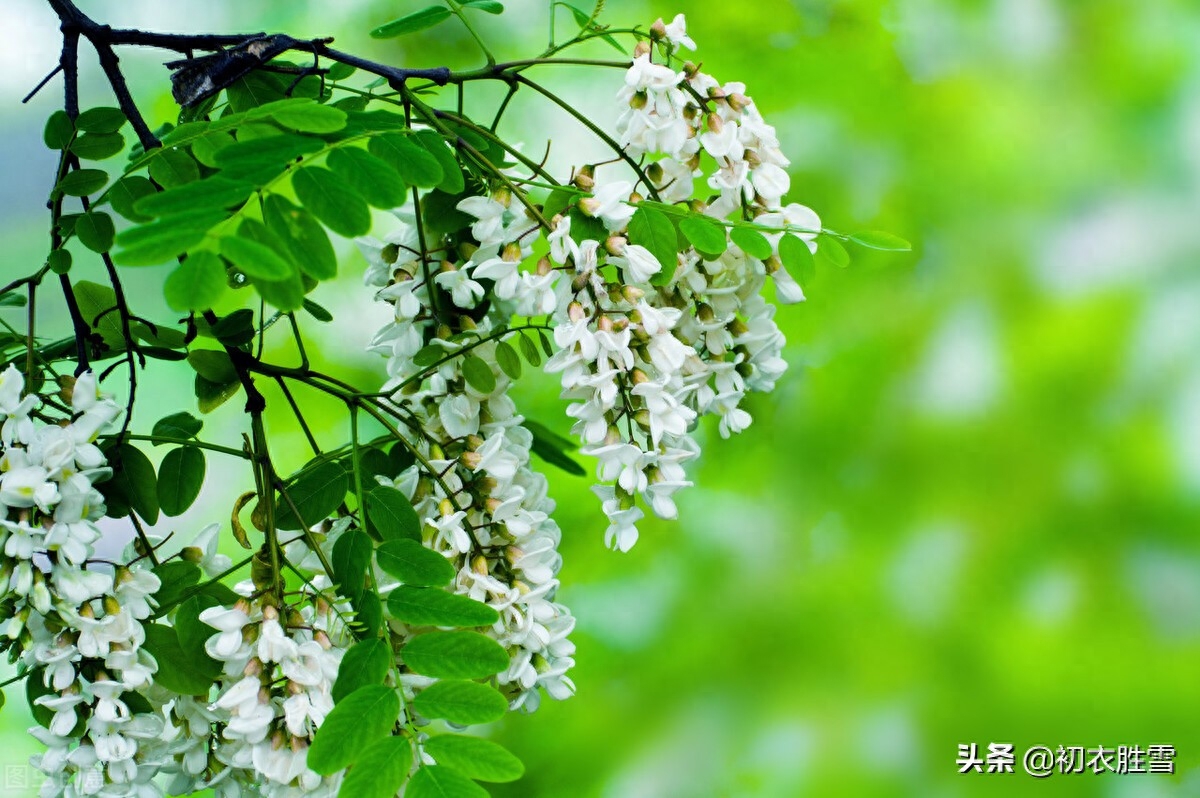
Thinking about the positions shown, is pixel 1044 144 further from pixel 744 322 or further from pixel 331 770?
pixel 331 770

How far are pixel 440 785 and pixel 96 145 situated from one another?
396 millimetres

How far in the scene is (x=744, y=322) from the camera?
24.5 inches

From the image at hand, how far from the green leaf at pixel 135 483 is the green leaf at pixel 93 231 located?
10 centimetres

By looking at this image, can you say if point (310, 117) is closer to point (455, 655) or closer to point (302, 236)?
point (302, 236)

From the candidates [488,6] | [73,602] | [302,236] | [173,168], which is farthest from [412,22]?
[73,602]

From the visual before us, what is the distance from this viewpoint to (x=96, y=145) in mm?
604

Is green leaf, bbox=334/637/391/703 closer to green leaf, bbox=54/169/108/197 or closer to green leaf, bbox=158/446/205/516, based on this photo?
green leaf, bbox=158/446/205/516

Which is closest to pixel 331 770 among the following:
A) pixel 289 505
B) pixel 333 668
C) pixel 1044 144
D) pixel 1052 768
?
pixel 333 668

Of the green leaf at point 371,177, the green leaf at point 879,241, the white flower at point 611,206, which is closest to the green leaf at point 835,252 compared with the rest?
the green leaf at point 879,241

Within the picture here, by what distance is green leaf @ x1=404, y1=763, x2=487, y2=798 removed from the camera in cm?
42

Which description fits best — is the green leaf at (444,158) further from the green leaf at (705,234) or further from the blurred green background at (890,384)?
the blurred green background at (890,384)

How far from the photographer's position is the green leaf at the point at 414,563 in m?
0.48

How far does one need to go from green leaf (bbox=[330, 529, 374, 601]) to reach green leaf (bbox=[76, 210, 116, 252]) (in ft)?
0.69

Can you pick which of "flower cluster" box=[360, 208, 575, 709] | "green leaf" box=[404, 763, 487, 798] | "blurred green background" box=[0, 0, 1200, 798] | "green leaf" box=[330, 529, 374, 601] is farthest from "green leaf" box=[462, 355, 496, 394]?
"blurred green background" box=[0, 0, 1200, 798]
